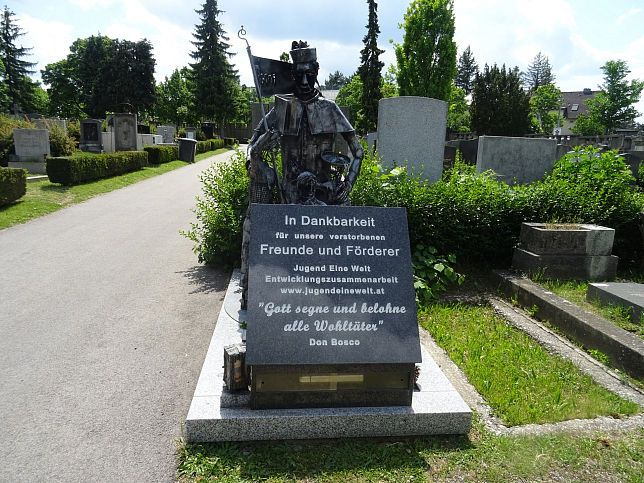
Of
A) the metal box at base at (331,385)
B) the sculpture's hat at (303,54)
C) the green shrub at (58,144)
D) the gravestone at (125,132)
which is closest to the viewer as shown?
the metal box at base at (331,385)

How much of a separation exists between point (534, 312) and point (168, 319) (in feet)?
15.5

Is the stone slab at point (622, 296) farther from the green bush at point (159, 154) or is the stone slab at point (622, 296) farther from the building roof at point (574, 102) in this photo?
the building roof at point (574, 102)

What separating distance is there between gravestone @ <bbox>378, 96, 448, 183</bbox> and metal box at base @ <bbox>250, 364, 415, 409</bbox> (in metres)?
6.12

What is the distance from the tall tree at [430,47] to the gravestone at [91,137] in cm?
2228

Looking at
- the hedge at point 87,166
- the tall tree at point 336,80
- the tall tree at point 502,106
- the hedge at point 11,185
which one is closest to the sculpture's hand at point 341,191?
the hedge at point 11,185

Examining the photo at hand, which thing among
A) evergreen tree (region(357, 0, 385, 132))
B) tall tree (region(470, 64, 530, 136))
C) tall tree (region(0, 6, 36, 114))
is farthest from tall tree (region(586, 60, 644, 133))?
tall tree (region(0, 6, 36, 114))

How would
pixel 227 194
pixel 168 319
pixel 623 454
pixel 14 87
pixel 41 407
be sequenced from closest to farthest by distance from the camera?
pixel 623 454, pixel 41 407, pixel 168 319, pixel 227 194, pixel 14 87

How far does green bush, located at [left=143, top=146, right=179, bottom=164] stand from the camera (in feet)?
74.0

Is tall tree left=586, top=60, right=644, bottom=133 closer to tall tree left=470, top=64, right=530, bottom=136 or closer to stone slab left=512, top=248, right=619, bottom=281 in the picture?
tall tree left=470, top=64, right=530, bottom=136

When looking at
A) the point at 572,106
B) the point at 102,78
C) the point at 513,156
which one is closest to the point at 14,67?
the point at 102,78

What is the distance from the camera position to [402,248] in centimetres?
351

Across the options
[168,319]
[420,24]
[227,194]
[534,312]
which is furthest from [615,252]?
[420,24]

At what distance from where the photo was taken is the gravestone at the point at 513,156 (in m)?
10.2

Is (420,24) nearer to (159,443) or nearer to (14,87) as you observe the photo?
(159,443)
